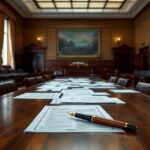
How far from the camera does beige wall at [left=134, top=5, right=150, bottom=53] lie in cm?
1666

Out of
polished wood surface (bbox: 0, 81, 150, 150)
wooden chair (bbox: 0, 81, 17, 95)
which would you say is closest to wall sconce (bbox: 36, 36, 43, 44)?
wooden chair (bbox: 0, 81, 17, 95)

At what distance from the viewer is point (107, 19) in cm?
1995

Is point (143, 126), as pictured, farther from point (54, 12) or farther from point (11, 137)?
point (54, 12)

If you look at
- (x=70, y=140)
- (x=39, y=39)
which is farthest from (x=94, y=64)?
(x=70, y=140)

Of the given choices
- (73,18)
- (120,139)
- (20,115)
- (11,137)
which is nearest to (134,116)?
(120,139)

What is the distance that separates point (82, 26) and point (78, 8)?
196 cm

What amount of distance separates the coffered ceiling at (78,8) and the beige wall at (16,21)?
325 mm

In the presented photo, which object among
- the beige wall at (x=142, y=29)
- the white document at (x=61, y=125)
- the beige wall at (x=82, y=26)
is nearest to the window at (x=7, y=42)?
the beige wall at (x=82, y=26)

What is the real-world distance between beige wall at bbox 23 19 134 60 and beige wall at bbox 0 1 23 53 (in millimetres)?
762

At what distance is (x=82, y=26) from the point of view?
20.0m

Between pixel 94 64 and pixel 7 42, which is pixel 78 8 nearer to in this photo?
pixel 94 64

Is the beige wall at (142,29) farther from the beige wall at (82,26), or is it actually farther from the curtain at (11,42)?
the curtain at (11,42)

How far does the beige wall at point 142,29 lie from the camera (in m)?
16.7

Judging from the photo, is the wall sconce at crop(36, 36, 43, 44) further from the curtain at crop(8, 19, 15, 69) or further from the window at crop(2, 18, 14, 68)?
the window at crop(2, 18, 14, 68)
